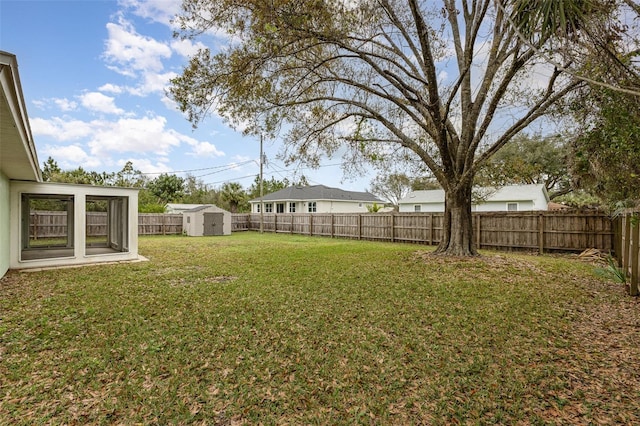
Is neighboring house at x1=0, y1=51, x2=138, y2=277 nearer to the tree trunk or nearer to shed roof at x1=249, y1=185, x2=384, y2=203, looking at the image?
the tree trunk

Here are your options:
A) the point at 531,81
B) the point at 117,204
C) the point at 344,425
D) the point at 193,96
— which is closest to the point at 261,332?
the point at 344,425

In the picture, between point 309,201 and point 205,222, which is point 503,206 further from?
point 205,222

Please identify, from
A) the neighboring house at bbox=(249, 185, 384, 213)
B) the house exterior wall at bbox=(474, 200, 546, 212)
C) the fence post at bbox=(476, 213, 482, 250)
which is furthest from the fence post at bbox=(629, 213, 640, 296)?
the neighboring house at bbox=(249, 185, 384, 213)

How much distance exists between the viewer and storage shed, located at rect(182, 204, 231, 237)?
18250mm

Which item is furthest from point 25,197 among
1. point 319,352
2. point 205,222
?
point 319,352

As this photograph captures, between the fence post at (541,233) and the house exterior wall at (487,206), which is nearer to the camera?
the fence post at (541,233)

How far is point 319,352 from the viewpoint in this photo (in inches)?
133

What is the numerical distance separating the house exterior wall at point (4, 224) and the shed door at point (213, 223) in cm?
1096

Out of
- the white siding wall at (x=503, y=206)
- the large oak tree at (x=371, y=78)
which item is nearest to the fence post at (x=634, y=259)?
the large oak tree at (x=371, y=78)

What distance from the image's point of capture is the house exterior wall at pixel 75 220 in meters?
7.80

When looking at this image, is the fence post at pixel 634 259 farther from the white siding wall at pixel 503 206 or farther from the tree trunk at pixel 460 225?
the white siding wall at pixel 503 206

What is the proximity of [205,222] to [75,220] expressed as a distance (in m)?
10.1

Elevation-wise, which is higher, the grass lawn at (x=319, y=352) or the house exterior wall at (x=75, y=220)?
the house exterior wall at (x=75, y=220)

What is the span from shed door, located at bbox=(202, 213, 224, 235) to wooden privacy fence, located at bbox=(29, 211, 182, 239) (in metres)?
2.33
